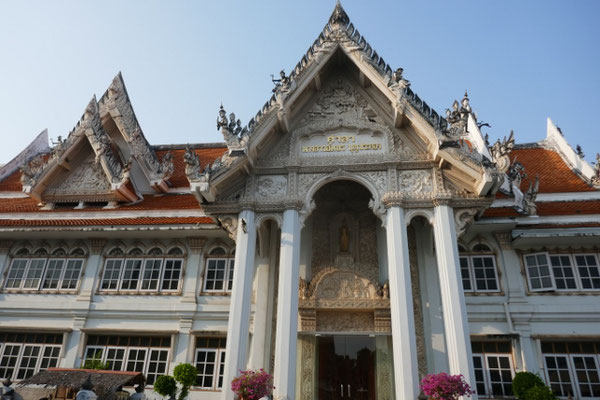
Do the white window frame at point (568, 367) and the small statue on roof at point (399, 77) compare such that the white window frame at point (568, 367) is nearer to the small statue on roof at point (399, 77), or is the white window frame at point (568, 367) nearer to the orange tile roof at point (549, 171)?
the orange tile roof at point (549, 171)

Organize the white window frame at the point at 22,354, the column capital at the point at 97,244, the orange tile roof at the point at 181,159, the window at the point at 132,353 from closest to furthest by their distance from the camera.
Answer: 1. the window at the point at 132,353
2. the white window frame at the point at 22,354
3. the column capital at the point at 97,244
4. the orange tile roof at the point at 181,159

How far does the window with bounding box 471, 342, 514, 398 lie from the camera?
10344 mm

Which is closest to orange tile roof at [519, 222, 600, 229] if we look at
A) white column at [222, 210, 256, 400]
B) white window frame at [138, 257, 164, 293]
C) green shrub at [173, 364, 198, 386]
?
white column at [222, 210, 256, 400]

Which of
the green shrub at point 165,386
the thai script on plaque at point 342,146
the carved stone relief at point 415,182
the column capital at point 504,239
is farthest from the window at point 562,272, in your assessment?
the green shrub at point 165,386

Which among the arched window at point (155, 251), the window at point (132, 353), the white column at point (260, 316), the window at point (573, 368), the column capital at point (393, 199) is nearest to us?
the window at point (573, 368)

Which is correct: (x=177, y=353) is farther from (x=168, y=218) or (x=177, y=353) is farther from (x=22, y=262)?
(x=22, y=262)

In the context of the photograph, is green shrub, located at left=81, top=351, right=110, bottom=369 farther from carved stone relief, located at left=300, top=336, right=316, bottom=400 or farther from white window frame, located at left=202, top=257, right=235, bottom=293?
carved stone relief, located at left=300, top=336, right=316, bottom=400

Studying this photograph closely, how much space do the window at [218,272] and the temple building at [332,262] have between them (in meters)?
0.06

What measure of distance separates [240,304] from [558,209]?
9.12 m

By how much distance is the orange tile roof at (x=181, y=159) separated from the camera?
1562 centimetres

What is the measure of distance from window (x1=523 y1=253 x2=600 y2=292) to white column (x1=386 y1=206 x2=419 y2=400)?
4.03 metres

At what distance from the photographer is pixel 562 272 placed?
1116cm

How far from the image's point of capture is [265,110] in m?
11.2

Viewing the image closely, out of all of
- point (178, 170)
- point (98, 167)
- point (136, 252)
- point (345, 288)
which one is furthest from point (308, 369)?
point (98, 167)
